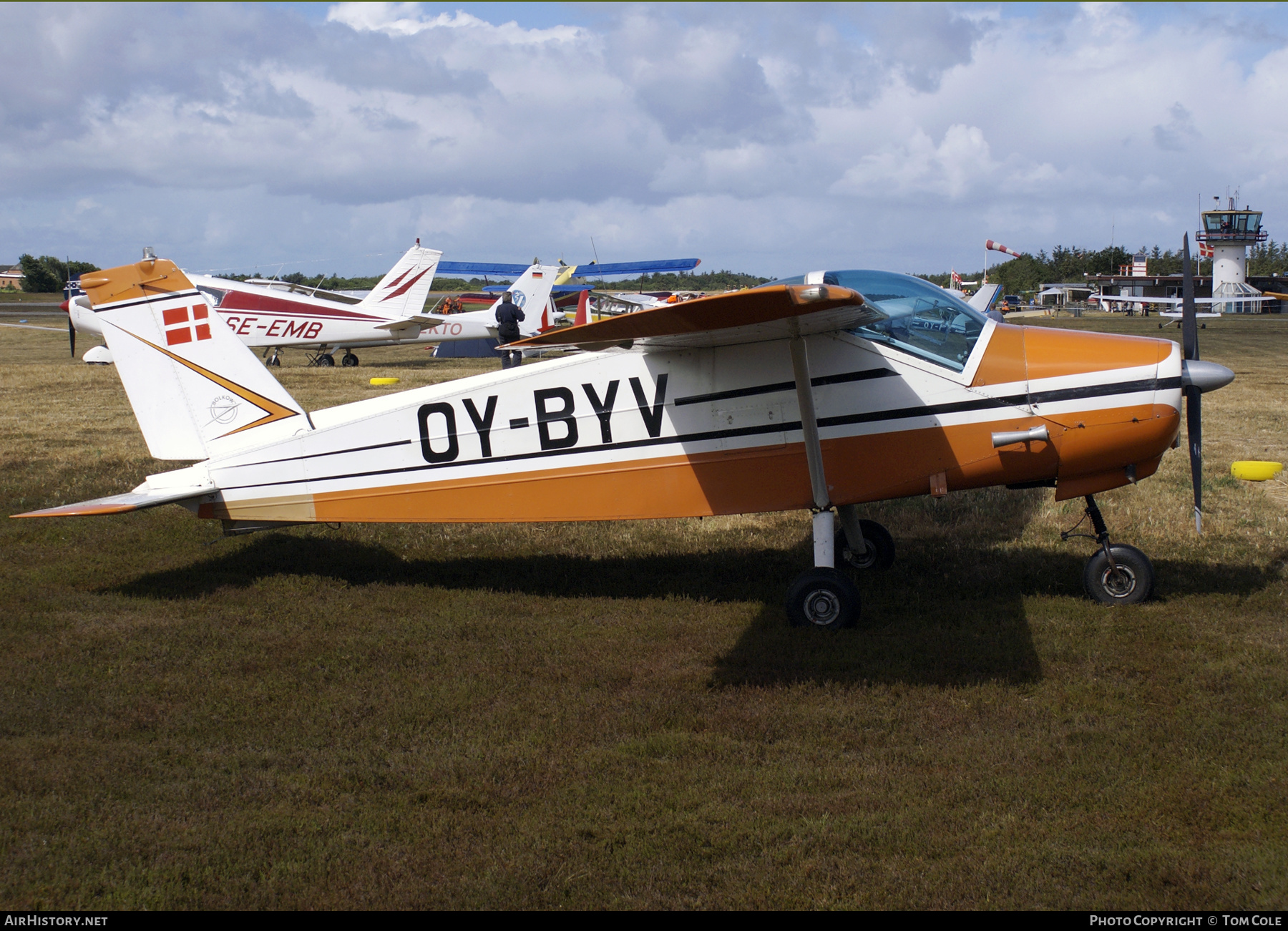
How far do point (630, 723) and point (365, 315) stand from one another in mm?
23407

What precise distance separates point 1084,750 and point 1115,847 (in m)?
0.87

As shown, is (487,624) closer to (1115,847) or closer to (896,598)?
(896,598)

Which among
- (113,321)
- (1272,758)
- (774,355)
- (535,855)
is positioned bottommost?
(1272,758)

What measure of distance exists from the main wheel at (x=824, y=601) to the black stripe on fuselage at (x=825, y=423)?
1058 millimetres

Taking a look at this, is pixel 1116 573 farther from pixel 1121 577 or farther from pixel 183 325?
pixel 183 325

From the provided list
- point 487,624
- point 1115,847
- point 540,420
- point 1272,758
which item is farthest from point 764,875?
point 540,420

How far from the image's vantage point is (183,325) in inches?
294

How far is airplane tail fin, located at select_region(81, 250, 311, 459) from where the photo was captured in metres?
7.39

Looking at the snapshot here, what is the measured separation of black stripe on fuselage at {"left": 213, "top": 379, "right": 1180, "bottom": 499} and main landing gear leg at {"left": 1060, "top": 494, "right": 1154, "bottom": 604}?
837 mm

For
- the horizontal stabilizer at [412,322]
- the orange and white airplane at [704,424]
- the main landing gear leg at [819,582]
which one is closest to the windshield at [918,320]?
the orange and white airplane at [704,424]

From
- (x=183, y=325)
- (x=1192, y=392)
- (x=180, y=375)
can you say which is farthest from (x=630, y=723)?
(x=183, y=325)

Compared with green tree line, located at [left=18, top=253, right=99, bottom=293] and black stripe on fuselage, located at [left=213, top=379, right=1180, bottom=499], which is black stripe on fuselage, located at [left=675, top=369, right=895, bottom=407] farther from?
green tree line, located at [left=18, top=253, right=99, bottom=293]

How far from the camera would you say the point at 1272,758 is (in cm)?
446

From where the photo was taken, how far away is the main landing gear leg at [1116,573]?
21.7ft
